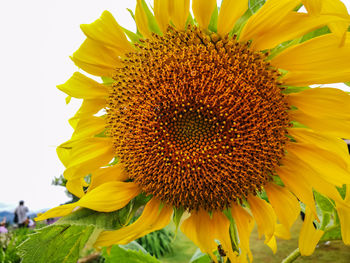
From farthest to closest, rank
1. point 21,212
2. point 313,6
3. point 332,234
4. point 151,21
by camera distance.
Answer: point 21,212 → point 332,234 → point 151,21 → point 313,6

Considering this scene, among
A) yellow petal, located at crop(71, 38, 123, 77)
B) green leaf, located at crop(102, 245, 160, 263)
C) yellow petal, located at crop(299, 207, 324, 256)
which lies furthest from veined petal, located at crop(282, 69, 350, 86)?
green leaf, located at crop(102, 245, 160, 263)

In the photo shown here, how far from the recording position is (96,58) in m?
1.09

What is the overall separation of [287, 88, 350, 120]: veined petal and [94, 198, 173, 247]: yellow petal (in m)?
0.55

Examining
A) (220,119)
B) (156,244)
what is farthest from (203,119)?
(156,244)

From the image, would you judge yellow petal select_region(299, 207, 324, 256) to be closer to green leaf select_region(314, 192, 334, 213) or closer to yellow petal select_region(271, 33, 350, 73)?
green leaf select_region(314, 192, 334, 213)

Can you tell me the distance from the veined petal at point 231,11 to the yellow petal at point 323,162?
426mm

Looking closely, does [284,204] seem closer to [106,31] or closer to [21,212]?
[106,31]

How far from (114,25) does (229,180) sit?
0.62 meters

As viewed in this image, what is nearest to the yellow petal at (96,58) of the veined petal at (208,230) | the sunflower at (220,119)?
the sunflower at (220,119)

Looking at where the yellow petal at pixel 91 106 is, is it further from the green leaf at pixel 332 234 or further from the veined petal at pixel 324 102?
the green leaf at pixel 332 234

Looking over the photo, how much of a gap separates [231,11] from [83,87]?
56 cm

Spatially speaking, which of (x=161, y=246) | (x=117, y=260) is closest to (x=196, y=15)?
(x=117, y=260)

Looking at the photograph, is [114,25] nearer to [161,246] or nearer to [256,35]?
[256,35]

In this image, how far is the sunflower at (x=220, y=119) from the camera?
93cm
